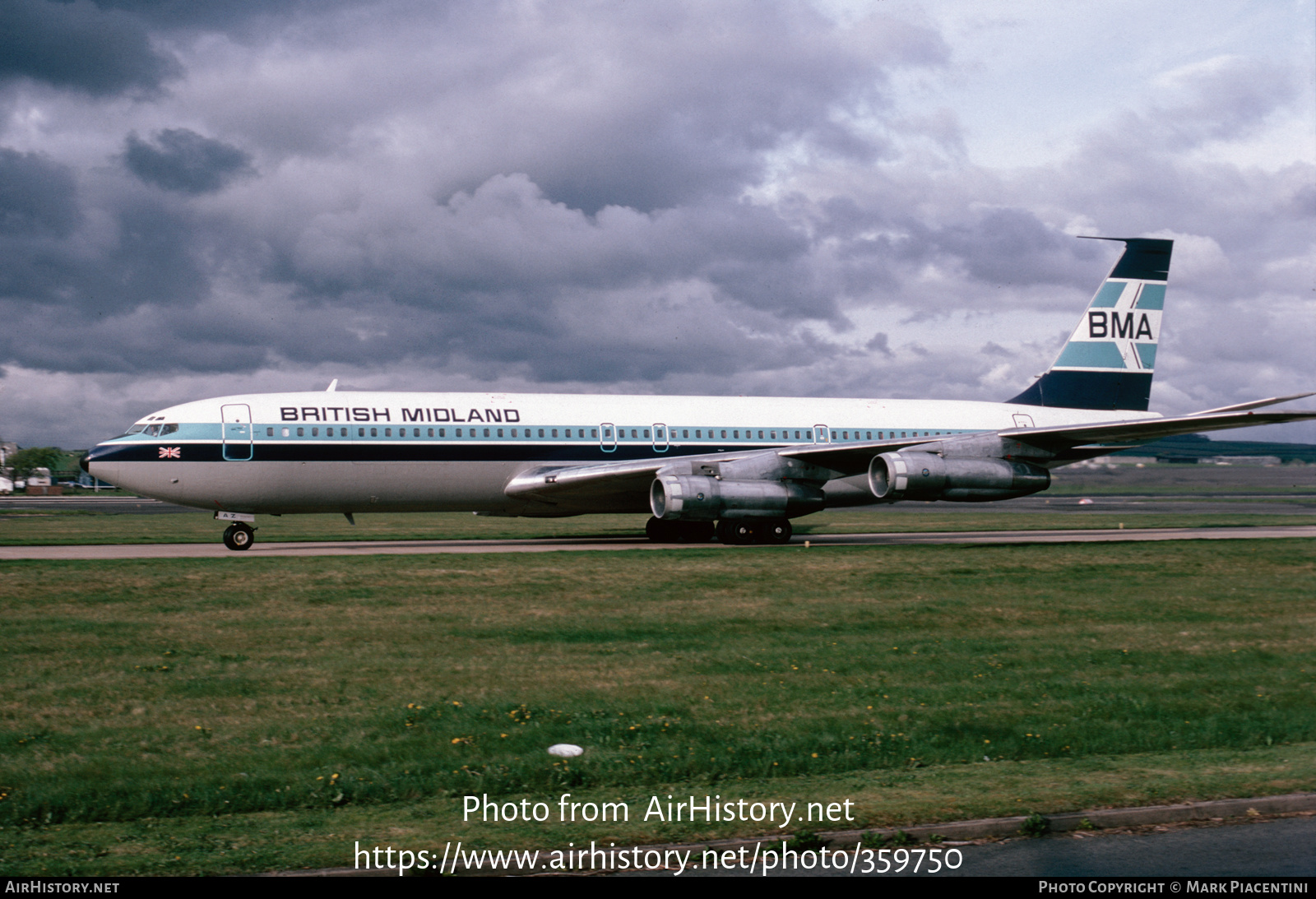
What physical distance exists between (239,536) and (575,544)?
891 cm

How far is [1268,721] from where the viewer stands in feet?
38.1

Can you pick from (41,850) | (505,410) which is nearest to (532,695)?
(41,850)

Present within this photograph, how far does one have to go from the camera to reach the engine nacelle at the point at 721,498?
27.6 meters

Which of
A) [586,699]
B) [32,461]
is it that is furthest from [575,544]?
[32,461]

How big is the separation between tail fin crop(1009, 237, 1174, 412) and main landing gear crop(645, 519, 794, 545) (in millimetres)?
12206

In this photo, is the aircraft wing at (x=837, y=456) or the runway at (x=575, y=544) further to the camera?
the aircraft wing at (x=837, y=456)

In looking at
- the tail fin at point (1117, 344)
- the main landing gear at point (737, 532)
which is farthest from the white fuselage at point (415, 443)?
the tail fin at point (1117, 344)

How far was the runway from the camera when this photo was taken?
26.4m

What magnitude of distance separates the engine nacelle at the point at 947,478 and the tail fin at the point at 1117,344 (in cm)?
770

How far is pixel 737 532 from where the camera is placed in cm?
2984

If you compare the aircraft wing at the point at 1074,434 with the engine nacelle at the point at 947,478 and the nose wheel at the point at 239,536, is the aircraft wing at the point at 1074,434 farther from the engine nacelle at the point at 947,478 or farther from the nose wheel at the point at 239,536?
the nose wheel at the point at 239,536

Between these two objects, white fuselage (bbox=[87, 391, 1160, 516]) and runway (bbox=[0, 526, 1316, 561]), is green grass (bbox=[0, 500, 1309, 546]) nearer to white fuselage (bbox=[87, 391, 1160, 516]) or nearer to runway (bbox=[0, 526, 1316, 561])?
runway (bbox=[0, 526, 1316, 561])
